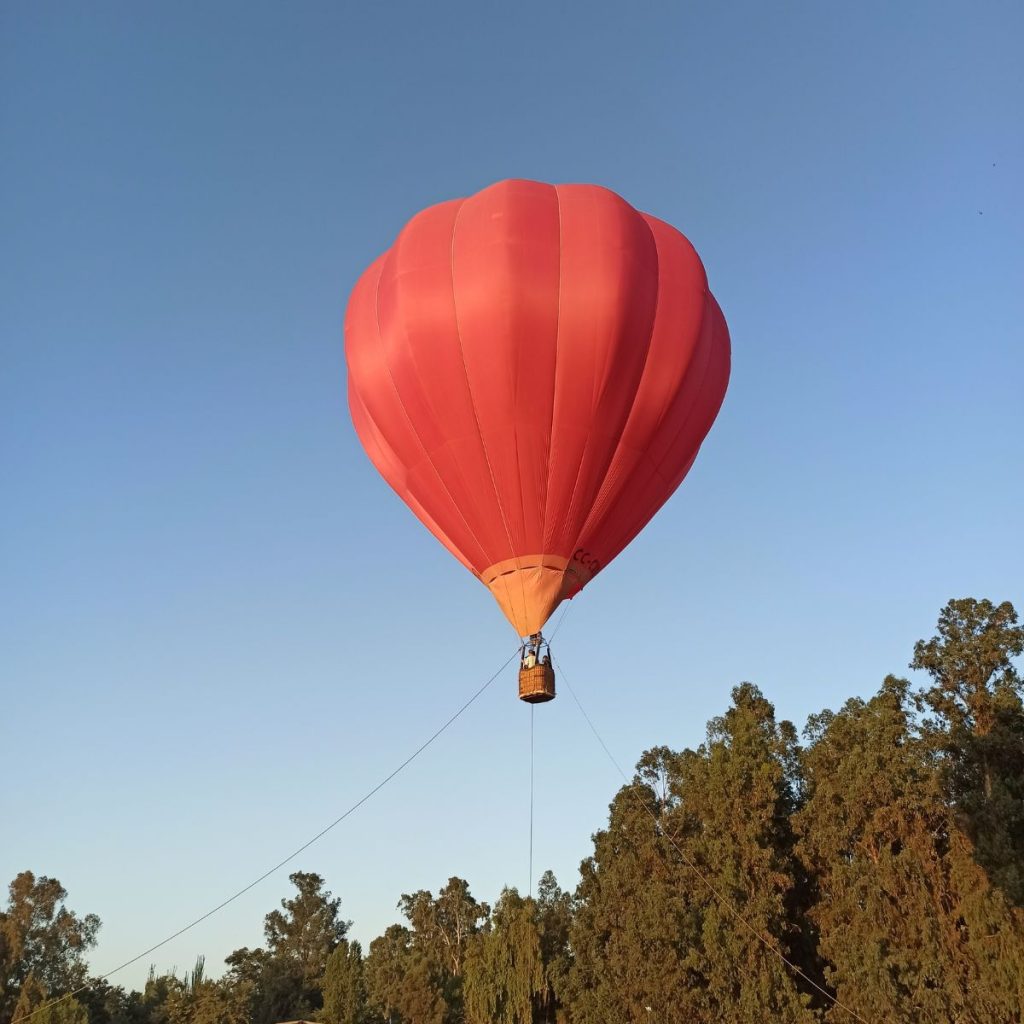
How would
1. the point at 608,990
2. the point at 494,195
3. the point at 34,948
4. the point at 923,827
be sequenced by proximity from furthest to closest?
the point at 34,948
the point at 608,990
the point at 923,827
the point at 494,195

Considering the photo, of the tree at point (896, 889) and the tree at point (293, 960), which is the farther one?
the tree at point (293, 960)

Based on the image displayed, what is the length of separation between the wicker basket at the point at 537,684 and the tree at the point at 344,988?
30977 millimetres

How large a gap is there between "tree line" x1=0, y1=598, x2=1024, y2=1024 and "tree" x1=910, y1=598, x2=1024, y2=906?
5cm

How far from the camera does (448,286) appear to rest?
13227mm

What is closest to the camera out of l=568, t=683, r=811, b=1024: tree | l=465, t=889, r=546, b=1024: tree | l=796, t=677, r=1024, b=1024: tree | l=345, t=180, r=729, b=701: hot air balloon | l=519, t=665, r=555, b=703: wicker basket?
l=519, t=665, r=555, b=703: wicker basket

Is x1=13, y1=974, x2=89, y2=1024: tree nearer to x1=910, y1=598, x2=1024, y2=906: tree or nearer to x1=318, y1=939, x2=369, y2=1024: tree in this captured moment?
x1=318, y1=939, x2=369, y2=1024: tree

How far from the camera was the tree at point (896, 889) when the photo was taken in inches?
845

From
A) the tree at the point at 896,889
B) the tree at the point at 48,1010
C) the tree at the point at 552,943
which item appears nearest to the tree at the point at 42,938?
the tree at the point at 48,1010

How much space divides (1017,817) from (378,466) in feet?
57.0

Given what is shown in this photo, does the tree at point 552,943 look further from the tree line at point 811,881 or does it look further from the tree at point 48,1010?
the tree at point 48,1010

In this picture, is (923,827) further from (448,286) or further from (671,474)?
(448,286)

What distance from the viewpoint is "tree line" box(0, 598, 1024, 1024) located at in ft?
74.3

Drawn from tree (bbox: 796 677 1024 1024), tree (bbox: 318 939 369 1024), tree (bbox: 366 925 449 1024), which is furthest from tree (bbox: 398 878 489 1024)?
tree (bbox: 796 677 1024 1024)

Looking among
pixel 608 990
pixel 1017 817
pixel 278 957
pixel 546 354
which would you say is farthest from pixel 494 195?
pixel 278 957
